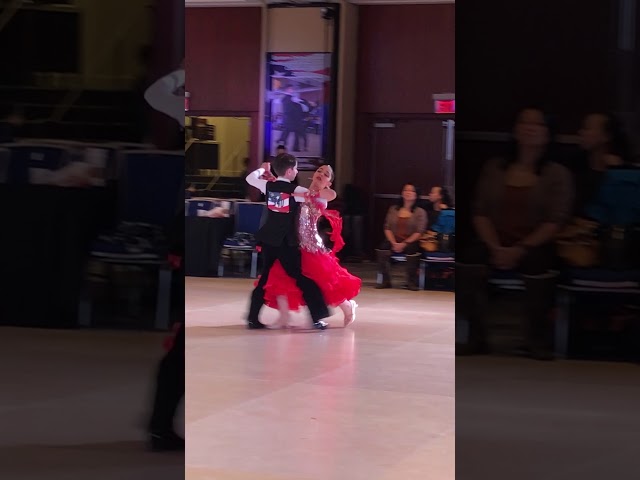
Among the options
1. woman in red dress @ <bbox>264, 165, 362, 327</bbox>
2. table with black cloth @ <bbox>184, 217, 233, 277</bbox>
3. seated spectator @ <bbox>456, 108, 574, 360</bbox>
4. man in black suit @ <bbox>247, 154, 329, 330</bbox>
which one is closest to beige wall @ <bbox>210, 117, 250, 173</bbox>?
table with black cloth @ <bbox>184, 217, 233, 277</bbox>

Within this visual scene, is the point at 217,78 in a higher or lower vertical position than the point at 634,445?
higher

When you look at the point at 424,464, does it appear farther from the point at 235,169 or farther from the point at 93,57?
the point at 235,169

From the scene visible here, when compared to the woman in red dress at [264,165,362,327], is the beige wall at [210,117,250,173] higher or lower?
higher

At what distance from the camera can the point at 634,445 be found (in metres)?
2.80

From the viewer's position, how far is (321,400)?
6008mm

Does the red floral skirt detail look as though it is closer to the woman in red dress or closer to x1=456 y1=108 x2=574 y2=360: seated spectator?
the woman in red dress

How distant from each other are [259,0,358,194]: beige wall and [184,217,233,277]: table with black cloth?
3165 mm

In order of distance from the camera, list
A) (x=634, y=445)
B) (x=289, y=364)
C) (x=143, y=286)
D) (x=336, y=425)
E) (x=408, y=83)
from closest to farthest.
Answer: (x=634, y=445) < (x=143, y=286) < (x=336, y=425) < (x=289, y=364) < (x=408, y=83)

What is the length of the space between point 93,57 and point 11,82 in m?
0.25

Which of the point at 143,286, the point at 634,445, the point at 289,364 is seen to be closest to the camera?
the point at 634,445

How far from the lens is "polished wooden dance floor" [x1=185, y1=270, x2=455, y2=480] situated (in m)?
4.60

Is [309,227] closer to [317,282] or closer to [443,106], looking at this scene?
[317,282]

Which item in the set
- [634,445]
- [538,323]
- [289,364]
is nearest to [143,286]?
[538,323]

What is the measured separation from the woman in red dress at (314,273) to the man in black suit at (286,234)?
0.09m
